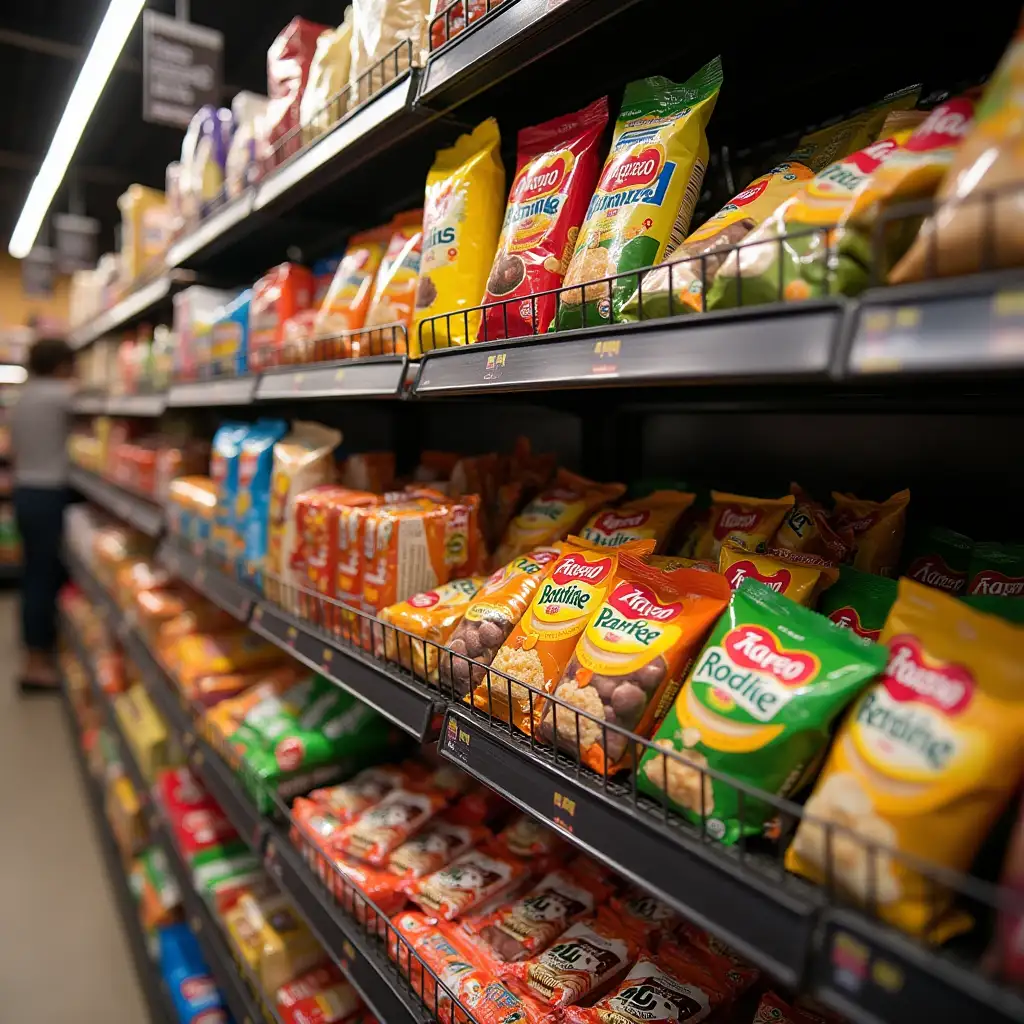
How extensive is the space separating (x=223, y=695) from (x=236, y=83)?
449cm

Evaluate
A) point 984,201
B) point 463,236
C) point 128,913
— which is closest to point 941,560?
point 984,201

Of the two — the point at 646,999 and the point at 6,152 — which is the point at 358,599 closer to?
the point at 646,999

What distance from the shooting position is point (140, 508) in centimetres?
292

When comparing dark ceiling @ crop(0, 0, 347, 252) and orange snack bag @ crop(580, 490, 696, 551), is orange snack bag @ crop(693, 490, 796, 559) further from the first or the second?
dark ceiling @ crop(0, 0, 347, 252)

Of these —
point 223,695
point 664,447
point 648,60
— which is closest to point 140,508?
point 223,695

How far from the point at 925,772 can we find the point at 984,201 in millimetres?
413

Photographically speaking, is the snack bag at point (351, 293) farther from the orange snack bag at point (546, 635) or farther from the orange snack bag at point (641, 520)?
the orange snack bag at point (546, 635)

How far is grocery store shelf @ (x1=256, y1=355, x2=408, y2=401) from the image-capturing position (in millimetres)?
1190

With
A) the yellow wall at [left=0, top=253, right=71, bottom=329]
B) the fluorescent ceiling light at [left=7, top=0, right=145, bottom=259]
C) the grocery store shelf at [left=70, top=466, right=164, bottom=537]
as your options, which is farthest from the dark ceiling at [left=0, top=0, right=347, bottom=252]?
the grocery store shelf at [left=70, top=466, right=164, bottom=537]

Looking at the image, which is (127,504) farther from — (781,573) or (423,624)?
(781,573)

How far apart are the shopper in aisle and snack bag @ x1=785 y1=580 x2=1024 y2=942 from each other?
17.4 feet

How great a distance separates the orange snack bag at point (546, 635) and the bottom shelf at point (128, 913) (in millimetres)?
1793

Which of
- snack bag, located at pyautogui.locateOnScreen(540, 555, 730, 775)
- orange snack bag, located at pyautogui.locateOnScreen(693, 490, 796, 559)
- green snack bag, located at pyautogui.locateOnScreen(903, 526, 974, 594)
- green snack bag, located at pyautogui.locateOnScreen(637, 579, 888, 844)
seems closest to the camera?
green snack bag, located at pyautogui.locateOnScreen(637, 579, 888, 844)

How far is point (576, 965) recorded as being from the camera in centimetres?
107
